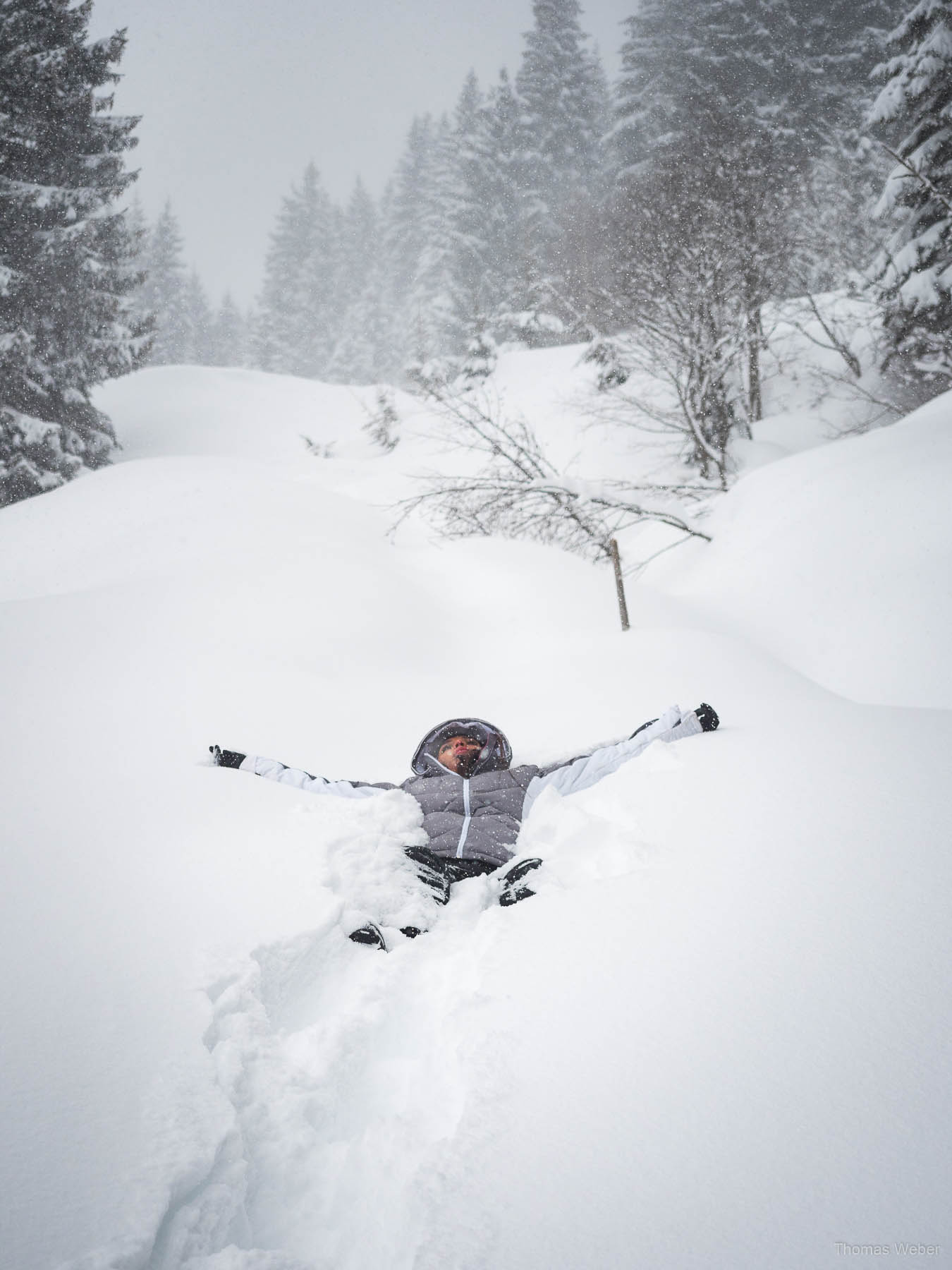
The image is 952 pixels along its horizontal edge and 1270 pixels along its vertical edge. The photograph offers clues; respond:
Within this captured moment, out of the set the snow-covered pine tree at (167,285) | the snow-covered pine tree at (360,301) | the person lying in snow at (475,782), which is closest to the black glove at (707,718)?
the person lying in snow at (475,782)

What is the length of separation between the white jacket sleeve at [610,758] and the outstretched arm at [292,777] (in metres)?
0.91

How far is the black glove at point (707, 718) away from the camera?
11.1ft

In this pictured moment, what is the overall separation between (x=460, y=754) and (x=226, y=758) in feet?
4.53

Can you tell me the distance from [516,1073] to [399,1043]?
512 mm

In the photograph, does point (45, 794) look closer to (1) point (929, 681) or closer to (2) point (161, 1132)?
(2) point (161, 1132)

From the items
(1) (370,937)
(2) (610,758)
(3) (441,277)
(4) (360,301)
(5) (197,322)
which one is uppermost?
(4) (360,301)

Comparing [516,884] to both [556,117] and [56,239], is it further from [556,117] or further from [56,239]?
[556,117]

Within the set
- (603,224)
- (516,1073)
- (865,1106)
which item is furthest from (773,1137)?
(603,224)

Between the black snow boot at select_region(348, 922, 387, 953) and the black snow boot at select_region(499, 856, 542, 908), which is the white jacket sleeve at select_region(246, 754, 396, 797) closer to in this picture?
the black snow boot at select_region(499, 856, 542, 908)

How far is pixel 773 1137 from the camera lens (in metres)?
1.25

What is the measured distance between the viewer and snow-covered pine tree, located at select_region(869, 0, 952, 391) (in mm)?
7250

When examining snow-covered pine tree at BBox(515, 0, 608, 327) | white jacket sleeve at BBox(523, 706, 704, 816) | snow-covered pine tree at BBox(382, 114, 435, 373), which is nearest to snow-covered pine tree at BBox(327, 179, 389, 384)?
snow-covered pine tree at BBox(382, 114, 435, 373)

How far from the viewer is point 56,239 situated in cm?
1155

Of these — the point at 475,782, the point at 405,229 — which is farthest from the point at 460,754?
the point at 405,229
